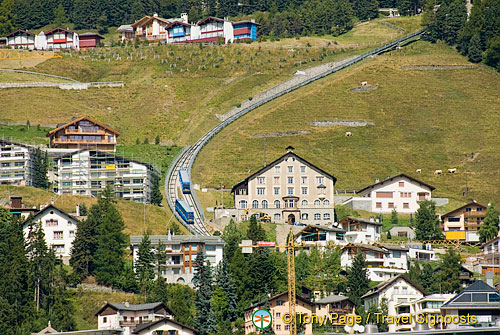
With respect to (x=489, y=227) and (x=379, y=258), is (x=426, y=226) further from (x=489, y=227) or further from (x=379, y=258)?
(x=379, y=258)

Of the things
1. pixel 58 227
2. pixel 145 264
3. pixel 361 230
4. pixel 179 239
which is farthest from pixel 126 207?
pixel 361 230

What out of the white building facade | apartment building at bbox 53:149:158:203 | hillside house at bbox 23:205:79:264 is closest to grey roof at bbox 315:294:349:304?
hillside house at bbox 23:205:79:264

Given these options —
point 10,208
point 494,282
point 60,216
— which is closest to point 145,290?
point 60,216

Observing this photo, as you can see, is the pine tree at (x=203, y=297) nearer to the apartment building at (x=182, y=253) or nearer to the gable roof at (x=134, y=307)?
the gable roof at (x=134, y=307)

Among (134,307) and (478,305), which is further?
(134,307)

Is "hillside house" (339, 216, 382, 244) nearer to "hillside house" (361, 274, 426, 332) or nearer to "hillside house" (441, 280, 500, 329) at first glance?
"hillside house" (361, 274, 426, 332)
